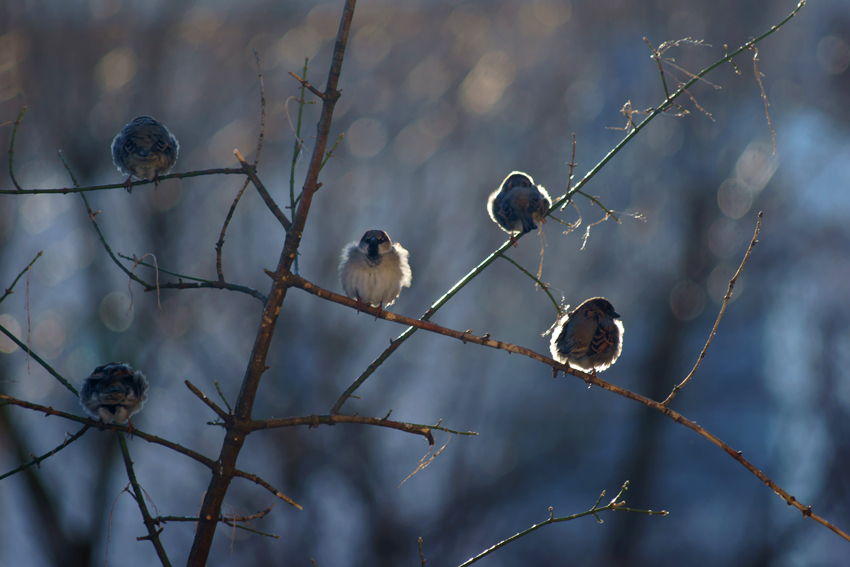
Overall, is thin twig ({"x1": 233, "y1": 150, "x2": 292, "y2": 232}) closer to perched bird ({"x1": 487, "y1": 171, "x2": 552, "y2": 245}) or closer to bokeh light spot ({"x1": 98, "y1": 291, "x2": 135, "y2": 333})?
perched bird ({"x1": 487, "y1": 171, "x2": 552, "y2": 245})

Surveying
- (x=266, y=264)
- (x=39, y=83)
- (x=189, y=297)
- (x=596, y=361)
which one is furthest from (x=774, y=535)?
(x=39, y=83)

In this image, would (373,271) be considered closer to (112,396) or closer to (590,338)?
(590,338)

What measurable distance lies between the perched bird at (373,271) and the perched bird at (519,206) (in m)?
0.43

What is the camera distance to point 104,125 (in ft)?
16.0

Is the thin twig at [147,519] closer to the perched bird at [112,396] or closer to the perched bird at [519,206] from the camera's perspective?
the perched bird at [112,396]

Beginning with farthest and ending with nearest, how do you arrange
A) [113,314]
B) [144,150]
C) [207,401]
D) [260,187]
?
[113,314]
[144,150]
[260,187]
[207,401]

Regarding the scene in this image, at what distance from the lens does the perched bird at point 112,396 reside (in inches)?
67.4

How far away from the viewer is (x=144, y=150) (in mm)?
2055

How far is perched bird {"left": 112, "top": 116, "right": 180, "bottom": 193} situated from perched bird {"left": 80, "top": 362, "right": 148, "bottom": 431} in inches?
28.2

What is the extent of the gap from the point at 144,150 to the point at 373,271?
0.97 metres

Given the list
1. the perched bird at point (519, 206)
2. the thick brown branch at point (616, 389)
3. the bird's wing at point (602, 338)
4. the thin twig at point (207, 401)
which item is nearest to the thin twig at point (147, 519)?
the thin twig at point (207, 401)

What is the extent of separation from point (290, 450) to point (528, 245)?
8.94 feet

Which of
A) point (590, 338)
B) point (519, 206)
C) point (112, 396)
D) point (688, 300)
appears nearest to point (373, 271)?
point (519, 206)

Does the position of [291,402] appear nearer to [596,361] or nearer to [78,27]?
[596,361]
